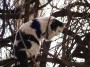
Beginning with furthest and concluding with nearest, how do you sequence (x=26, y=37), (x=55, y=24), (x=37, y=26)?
(x=55, y=24) < (x=37, y=26) < (x=26, y=37)

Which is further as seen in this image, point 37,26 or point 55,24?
point 55,24

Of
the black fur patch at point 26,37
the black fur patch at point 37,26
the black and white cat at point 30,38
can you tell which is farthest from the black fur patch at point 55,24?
the black fur patch at point 26,37

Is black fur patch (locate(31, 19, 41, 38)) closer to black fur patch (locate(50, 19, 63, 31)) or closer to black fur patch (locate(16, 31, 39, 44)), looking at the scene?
black fur patch (locate(16, 31, 39, 44))

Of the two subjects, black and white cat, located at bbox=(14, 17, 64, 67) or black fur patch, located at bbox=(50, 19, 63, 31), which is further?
black fur patch, located at bbox=(50, 19, 63, 31)

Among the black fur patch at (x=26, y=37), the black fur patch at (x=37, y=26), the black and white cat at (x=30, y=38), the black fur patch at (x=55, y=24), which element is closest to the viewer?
the black and white cat at (x=30, y=38)

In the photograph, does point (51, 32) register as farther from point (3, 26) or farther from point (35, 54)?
point (3, 26)

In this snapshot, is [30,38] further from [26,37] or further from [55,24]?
[55,24]

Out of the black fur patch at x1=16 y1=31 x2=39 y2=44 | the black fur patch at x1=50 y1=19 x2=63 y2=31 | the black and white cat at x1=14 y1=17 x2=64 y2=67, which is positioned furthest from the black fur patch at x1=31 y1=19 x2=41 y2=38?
the black fur patch at x1=50 y1=19 x2=63 y2=31

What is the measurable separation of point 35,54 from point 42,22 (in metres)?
0.61

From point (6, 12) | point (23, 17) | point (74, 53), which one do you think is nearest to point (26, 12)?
point (23, 17)

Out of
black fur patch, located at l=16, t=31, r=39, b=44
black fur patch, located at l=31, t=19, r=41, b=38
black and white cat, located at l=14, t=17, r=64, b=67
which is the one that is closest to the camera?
black and white cat, located at l=14, t=17, r=64, b=67

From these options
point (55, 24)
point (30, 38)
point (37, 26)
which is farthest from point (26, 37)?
point (55, 24)

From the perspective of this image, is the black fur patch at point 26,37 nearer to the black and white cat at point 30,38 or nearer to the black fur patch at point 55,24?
the black and white cat at point 30,38

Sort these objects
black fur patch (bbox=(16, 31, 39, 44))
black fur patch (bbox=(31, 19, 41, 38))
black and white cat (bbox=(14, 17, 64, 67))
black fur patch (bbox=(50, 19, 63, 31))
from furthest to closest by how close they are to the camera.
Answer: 1. black fur patch (bbox=(50, 19, 63, 31))
2. black fur patch (bbox=(31, 19, 41, 38))
3. black fur patch (bbox=(16, 31, 39, 44))
4. black and white cat (bbox=(14, 17, 64, 67))
